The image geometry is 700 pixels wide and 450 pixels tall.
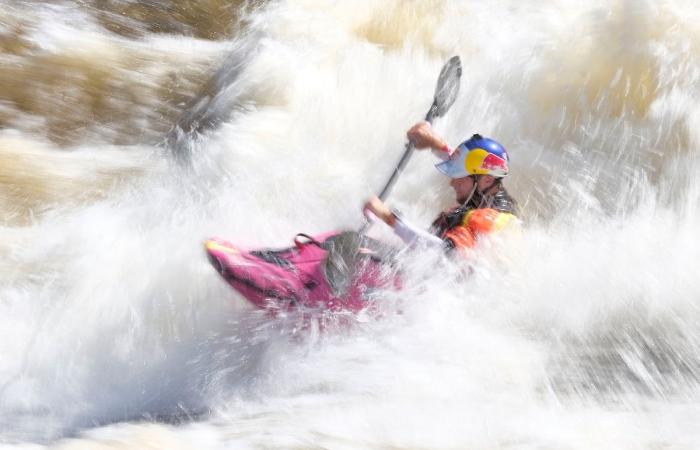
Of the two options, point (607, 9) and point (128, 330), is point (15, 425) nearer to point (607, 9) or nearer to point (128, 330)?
point (128, 330)

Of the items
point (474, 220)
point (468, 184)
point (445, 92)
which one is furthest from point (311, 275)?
point (445, 92)

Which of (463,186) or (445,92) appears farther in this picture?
(445,92)

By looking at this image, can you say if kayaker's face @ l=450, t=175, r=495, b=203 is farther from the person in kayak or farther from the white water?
the white water

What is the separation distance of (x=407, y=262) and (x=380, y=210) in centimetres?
25

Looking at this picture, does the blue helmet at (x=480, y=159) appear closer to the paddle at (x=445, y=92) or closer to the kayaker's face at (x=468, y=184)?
the kayaker's face at (x=468, y=184)

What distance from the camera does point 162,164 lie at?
4770 mm

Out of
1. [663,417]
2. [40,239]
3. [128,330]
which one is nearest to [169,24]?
[40,239]

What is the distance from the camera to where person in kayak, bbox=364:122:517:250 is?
10.7 ft

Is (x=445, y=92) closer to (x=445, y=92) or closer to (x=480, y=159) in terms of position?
(x=445, y=92)

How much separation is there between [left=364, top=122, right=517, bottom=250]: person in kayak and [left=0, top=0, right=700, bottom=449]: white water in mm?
136

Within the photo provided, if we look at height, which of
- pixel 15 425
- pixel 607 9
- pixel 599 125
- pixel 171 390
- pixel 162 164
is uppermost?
pixel 607 9

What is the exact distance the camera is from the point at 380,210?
3330mm

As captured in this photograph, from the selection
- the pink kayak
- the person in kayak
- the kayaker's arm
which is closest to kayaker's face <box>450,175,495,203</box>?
the person in kayak

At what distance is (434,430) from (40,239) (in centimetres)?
240
